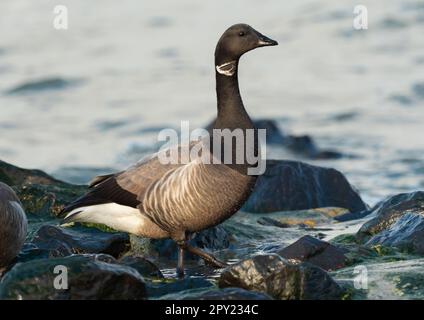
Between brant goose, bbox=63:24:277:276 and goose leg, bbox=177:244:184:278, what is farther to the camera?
goose leg, bbox=177:244:184:278

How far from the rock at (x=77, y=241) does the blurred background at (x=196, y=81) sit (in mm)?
5250

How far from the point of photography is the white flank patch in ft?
30.3

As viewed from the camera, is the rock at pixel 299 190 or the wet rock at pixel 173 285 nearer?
the wet rock at pixel 173 285

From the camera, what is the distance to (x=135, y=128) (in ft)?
62.3

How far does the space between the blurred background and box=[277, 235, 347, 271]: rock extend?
16.7 ft

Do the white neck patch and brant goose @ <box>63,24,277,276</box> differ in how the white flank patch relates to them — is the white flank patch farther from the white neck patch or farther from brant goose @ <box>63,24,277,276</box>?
the white neck patch

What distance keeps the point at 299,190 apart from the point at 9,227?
512 centimetres

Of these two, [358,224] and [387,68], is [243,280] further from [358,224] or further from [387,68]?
[387,68]

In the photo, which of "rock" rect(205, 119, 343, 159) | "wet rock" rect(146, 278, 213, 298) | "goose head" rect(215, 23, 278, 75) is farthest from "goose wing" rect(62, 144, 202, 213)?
"rock" rect(205, 119, 343, 159)

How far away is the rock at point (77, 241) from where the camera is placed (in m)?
9.30

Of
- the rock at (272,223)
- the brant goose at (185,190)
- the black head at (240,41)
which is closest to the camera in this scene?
the brant goose at (185,190)

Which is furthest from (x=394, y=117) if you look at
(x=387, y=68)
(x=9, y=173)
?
(x=9, y=173)

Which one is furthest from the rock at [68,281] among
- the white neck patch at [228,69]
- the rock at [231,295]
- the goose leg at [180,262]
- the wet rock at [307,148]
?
the wet rock at [307,148]

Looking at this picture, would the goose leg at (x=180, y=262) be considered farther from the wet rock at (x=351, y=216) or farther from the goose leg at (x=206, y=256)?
the wet rock at (x=351, y=216)
